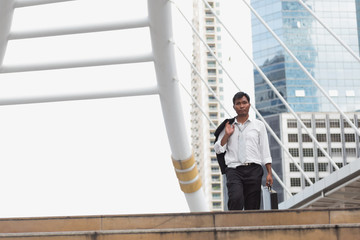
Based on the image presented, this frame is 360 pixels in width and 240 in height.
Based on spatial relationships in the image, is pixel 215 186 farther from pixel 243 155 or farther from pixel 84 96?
pixel 243 155

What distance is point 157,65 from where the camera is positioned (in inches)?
Answer: 566

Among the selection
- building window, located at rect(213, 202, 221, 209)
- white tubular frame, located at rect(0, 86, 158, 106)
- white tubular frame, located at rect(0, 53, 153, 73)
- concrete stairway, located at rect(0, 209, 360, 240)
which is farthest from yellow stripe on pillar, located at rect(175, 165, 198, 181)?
building window, located at rect(213, 202, 221, 209)

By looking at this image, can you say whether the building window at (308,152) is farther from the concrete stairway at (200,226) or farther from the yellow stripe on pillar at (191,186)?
the concrete stairway at (200,226)

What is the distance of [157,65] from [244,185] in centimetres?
903

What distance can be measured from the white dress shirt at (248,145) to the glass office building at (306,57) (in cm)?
7829

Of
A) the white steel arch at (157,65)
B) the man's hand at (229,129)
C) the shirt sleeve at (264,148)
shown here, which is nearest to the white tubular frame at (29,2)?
the white steel arch at (157,65)

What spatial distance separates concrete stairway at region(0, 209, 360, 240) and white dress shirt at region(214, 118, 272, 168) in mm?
880

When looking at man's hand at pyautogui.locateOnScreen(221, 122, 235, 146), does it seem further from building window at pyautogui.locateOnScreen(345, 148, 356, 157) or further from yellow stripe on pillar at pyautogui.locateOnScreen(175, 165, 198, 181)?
building window at pyautogui.locateOnScreen(345, 148, 356, 157)

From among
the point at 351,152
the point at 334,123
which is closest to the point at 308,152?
the point at 334,123

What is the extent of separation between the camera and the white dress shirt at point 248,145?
5.57 m

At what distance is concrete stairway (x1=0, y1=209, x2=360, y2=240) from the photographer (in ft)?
13.9

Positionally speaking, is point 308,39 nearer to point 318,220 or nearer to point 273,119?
point 273,119

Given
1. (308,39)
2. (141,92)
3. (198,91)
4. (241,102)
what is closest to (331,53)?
(308,39)

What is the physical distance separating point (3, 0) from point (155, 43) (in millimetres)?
3243
